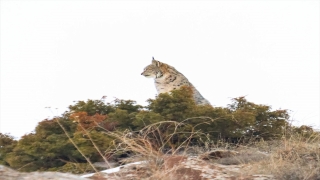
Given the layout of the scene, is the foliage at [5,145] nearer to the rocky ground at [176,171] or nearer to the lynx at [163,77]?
the lynx at [163,77]

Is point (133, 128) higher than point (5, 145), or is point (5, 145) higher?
point (133, 128)

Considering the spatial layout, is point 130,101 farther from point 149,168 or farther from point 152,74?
point 149,168

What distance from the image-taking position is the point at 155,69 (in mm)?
13875

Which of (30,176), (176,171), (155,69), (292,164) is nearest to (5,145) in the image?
(155,69)

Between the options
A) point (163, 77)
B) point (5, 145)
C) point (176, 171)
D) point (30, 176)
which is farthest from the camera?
point (163, 77)

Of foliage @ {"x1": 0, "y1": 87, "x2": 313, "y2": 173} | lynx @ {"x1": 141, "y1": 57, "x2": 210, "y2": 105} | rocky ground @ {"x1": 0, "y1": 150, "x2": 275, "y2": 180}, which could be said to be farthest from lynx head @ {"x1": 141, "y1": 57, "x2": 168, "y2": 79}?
rocky ground @ {"x1": 0, "y1": 150, "x2": 275, "y2": 180}

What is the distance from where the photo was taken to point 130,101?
11.9 m

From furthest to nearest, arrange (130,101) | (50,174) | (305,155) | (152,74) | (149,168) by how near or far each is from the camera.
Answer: (152,74) < (130,101) < (305,155) < (149,168) < (50,174)

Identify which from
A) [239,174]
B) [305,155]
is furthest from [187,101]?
[239,174]

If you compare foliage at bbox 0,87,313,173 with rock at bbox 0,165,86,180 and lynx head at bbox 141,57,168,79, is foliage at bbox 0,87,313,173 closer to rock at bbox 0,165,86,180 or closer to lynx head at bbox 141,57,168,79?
lynx head at bbox 141,57,168,79

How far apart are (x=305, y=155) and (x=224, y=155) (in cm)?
145

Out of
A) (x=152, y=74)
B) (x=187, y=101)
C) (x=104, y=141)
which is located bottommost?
(x=104, y=141)

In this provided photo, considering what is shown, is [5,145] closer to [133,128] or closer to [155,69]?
[133,128]

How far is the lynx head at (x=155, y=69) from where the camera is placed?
45.5ft
